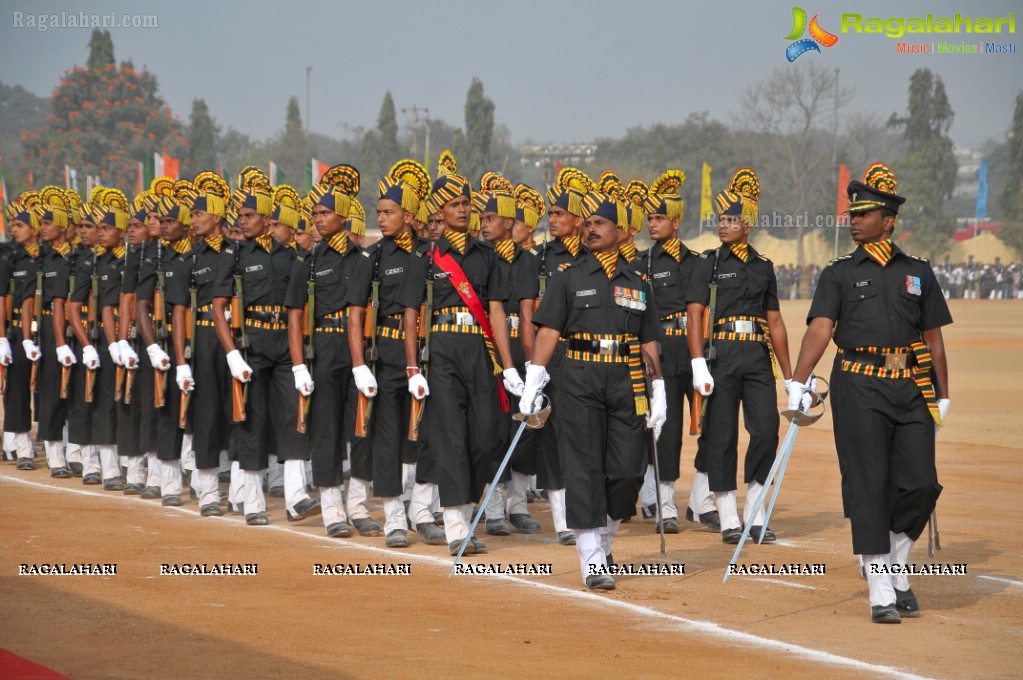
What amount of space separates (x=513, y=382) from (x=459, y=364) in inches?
23.5

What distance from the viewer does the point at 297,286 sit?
11156 mm

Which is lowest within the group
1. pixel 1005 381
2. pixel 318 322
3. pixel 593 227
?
pixel 1005 381

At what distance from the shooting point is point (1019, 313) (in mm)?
48125

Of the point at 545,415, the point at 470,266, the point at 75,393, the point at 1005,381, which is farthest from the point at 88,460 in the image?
the point at 1005,381

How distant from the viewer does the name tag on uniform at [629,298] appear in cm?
909

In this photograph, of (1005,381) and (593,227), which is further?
(1005,381)

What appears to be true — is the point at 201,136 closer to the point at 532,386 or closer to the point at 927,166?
the point at 927,166

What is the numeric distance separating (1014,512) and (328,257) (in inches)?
272

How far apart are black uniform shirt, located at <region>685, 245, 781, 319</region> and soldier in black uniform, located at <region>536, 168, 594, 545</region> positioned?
108 cm

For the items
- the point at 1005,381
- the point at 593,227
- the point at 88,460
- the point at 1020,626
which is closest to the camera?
the point at 1020,626

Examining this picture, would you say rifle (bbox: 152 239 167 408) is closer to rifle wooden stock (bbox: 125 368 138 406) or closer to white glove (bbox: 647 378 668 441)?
rifle wooden stock (bbox: 125 368 138 406)

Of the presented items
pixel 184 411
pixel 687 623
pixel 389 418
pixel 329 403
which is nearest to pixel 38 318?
pixel 184 411

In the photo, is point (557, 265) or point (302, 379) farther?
point (557, 265)

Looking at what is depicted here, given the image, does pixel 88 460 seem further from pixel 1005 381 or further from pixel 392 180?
pixel 1005 381
